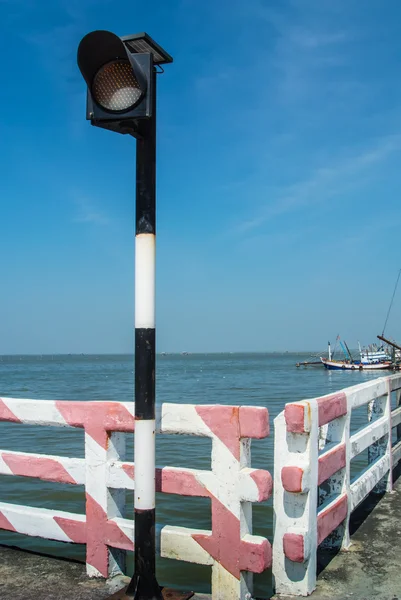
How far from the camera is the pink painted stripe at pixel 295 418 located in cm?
386

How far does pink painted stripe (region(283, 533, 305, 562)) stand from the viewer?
3.84 metres

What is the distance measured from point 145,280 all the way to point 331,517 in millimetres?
2406

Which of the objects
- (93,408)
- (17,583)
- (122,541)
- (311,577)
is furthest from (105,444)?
(311,577)

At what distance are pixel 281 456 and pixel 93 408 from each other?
4.69 ft

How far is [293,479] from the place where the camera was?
3.81m

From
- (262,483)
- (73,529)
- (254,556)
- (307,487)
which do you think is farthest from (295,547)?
(73,529)

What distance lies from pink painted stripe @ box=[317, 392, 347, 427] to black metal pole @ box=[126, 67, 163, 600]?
1.29 metres

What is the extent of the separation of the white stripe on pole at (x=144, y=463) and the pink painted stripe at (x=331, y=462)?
1280mm

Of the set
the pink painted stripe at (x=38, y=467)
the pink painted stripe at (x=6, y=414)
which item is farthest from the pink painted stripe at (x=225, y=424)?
the pink painted stripe at (x=6, y=414)

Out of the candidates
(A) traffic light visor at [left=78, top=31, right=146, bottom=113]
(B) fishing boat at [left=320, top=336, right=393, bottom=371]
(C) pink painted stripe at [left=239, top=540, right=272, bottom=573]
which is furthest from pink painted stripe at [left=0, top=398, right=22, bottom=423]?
(B) fishing boat at [left=320, top=336, right=393, bottom=371]

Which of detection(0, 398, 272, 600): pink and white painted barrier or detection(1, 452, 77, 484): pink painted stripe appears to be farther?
detection(1, 452, 77, 484): pink painted stripe

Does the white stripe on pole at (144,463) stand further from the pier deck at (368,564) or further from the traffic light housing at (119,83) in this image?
the traffic light housing at (119,83)

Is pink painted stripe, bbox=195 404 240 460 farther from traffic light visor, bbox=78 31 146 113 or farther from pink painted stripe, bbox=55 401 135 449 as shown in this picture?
traffic light visor, bbox=78 31 146 113

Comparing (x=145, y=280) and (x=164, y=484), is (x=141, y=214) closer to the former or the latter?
(x=145, y=280)
